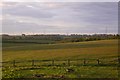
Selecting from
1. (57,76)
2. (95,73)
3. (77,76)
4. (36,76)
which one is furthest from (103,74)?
(36,76)

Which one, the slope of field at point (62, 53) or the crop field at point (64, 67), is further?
the slope of field at point (62, 53)

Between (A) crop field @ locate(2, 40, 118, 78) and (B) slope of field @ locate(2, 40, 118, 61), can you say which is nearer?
(A) crop field @ locate(2, 40, 118, 78)

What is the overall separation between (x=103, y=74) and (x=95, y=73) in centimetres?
91

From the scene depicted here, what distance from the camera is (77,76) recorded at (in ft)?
79.9

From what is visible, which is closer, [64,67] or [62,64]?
[64,67]

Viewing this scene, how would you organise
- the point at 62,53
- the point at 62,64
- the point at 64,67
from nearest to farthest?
the point at 64,67 → the point at 62,64 → the point at 62,53

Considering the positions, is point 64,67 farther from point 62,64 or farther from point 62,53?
point 62,53

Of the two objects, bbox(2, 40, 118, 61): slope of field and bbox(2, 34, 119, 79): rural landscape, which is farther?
bbox(2, 40, 118, 61): slope of field

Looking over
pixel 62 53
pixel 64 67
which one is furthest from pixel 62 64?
pixel 62 53

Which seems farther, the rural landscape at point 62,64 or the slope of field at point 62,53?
the slope of field at point 62,53

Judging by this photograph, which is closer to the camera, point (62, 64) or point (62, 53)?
point (62, 64)

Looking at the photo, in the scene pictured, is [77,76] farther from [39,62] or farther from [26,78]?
[39,62]

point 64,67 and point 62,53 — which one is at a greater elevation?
point 62,53

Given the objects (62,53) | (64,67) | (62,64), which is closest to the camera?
(64,67)
